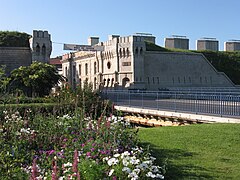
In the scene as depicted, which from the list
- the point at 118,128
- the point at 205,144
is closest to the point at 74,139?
the point at 118,128

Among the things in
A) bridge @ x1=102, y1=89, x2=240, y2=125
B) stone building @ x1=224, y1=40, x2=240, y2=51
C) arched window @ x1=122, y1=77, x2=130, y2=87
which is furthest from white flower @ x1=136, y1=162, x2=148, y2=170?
stone building @ x1=224, y1=40, x2=240, y2=51

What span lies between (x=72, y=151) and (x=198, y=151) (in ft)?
10.9

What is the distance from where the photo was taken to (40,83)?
29.6 metres

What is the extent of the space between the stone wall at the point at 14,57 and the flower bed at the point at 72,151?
38.9 metres

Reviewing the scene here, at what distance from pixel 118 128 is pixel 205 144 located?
8.38 feet

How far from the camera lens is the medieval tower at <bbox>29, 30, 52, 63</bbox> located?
4512 cm

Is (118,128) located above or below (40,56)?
below

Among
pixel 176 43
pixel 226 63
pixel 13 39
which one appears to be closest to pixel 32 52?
pixel 13 39

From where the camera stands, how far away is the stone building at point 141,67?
145ft

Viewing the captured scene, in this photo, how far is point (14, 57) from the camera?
45625 millimetres

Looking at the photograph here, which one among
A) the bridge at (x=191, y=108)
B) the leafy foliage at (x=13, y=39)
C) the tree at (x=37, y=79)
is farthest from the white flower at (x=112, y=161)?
the leafy foliage at (x=13, y=39)

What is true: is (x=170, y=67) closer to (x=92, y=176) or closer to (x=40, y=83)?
(x=40, y=83)

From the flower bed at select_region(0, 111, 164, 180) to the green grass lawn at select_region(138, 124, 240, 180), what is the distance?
60 cm

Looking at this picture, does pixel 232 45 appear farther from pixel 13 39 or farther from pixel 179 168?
pixel 179 168
